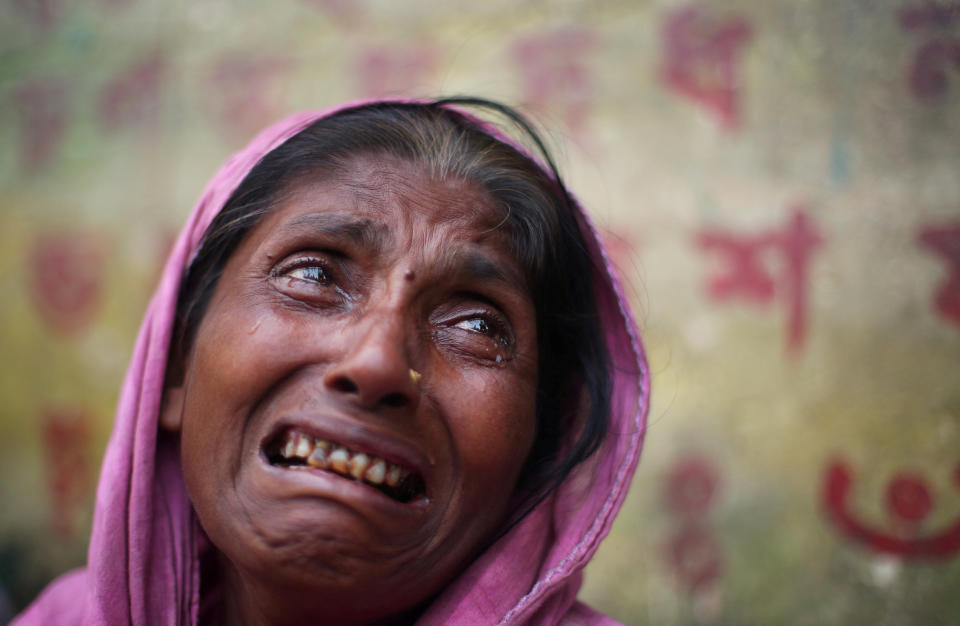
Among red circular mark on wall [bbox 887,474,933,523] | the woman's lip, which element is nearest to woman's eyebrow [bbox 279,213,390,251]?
the woman's lip

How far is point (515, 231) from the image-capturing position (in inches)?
69.4

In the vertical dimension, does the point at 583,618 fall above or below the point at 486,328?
below

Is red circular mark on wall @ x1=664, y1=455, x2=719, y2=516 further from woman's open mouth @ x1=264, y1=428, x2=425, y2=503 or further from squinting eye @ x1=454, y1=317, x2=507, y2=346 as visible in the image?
woman's open mouth @ x1=264, y1=428, x2=425, y2=503

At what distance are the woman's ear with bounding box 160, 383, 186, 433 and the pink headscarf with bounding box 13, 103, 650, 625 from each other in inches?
1.1

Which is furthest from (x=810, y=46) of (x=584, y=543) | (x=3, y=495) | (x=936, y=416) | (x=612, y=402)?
(x=3, y=495)

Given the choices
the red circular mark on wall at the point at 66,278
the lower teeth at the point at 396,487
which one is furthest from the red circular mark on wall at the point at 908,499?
the red circular mark on wall at the point at 66,278

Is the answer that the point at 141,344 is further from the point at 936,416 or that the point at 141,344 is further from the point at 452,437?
the point at 936,416

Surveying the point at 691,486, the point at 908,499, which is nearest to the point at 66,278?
the point at 691,486

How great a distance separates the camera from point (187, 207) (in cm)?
367

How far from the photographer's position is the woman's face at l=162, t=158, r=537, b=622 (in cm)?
135

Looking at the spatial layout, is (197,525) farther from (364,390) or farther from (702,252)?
(702,252)

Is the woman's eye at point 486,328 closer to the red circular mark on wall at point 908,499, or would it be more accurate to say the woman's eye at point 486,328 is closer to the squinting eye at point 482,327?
the squinting eye at point 482,327

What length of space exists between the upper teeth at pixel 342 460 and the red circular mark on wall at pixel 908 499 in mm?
2227

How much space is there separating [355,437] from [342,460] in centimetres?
5
